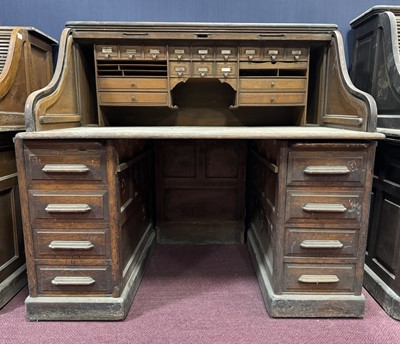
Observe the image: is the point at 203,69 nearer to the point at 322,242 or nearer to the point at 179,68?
the point at 179,68

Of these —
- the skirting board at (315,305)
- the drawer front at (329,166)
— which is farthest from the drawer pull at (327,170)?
the skirting board at (315,305)

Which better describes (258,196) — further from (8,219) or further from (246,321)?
(8,219)

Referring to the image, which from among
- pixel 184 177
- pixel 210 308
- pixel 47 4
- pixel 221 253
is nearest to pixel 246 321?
pixel 210 308

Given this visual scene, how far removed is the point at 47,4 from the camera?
207cm

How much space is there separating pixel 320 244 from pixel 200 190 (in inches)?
41.3

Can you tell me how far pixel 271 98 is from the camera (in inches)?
75.6

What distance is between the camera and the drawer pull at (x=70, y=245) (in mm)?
1462

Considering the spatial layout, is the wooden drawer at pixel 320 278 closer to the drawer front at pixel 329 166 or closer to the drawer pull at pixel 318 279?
the drawer pull at pixel 318 279

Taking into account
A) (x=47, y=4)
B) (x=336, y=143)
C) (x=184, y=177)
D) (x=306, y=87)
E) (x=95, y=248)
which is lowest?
(x=95, y=248)

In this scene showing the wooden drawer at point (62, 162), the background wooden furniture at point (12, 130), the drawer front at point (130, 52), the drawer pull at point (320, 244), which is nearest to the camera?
the wooden drawer at point (62, 162)

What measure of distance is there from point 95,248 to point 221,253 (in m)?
1.02

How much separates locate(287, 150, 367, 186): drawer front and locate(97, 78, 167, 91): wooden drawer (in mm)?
918

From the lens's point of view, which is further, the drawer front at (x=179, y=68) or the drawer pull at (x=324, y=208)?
the drawer front at (x=179, y=68)

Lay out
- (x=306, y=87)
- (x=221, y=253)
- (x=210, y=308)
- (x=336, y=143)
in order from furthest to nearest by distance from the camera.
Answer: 1. (x=221, y=253)
2. (x=306, y=87)
3. (x=210, y=308)
4. (x=336, y=143)
